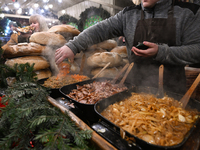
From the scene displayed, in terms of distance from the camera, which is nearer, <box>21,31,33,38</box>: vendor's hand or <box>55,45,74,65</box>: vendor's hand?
<box>55,45,74,65</box>: vendor's hand

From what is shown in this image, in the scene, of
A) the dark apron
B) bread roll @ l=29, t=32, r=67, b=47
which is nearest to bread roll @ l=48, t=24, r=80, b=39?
bread roll @ l=29, t=32, r=67, b=47

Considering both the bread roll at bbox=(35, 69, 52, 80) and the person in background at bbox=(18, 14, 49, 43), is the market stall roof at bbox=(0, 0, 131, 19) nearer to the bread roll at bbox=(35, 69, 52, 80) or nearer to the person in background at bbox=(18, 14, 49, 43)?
the person in background at bbox=(18, 14, 49, 43)

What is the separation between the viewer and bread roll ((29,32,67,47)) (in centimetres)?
235

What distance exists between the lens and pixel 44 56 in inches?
100

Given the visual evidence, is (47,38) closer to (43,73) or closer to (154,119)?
(43,73)

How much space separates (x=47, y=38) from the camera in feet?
7.91

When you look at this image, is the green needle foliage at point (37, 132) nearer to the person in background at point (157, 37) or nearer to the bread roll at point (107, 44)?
the person in background at point (157, 37)

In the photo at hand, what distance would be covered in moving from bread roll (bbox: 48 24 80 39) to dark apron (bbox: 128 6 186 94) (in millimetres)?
1516

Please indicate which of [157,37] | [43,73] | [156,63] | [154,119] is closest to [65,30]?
[43,73]

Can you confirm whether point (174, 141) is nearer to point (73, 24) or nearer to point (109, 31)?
point (109, 31)

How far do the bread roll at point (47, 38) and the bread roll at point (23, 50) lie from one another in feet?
0.35

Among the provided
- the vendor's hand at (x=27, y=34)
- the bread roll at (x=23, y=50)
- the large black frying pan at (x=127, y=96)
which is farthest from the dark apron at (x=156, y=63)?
the vendor's hand at (x=27, y=34)

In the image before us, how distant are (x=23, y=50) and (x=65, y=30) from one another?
3.17ft

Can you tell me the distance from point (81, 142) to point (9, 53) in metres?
2.15
